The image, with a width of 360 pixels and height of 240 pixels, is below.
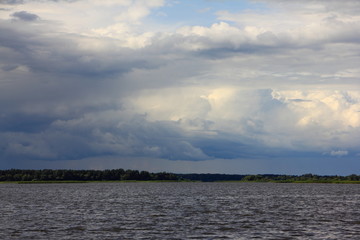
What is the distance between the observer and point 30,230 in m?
60.6

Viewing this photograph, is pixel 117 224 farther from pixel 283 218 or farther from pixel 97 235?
pixel 283 218

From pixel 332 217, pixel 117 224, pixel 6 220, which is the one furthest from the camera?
pixel 332 217

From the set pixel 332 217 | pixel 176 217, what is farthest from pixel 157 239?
pixel 332 217

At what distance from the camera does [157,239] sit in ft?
173

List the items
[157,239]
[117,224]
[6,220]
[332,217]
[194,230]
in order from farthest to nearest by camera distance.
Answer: [332,217] < [6,220] < [117,224] < [194,230] < [157,239]

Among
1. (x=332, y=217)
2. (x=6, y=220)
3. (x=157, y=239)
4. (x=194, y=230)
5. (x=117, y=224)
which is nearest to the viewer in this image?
(x=157, y=239)

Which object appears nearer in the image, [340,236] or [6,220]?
[340,236]

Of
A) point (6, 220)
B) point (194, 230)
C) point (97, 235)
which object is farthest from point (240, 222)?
point (6, 220)

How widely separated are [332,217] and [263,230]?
22.2m

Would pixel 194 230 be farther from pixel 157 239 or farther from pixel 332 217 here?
pixel 332 217

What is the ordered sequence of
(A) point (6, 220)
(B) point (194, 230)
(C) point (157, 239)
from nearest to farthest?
(C) point (157, 239)
(B) point (194, 230)
(A) point (6, 220)

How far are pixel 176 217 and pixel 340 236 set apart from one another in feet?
95.1

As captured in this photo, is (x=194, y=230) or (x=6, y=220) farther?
(x=6, y=220)

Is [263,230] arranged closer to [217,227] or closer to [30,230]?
[217,227]
